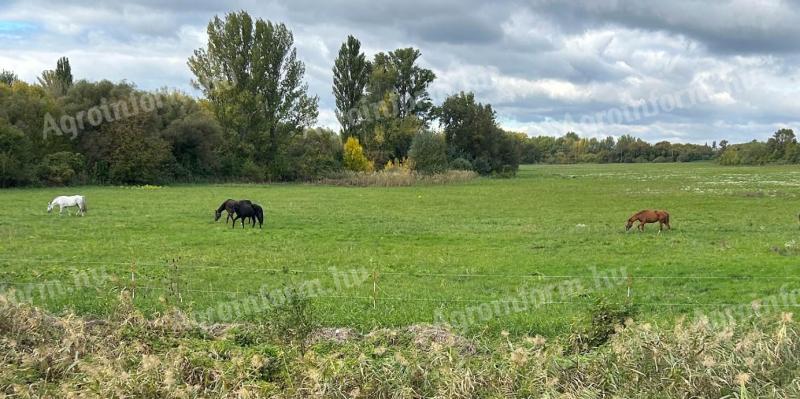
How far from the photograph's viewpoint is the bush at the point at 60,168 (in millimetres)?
47000

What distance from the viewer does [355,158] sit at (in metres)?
69.4

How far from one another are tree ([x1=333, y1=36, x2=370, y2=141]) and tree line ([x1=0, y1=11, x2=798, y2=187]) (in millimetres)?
128

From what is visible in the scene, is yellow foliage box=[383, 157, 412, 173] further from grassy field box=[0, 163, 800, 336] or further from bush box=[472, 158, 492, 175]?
grassy field box=[0, 163, 800, 336]

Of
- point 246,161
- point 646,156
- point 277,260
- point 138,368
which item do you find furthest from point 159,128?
point 646,156

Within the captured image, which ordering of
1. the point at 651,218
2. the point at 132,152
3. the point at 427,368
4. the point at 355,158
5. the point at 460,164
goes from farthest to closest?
the point at 460,164
the point at 355,158
the point at 132,152
the point at 651,218
the point at 427,368

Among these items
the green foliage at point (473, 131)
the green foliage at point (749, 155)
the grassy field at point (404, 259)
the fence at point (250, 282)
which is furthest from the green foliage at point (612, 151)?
the fence at point (250, 282)

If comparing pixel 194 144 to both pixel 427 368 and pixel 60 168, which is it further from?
pixel 427 368

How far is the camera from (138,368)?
6.54m

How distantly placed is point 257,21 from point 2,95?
959 inches

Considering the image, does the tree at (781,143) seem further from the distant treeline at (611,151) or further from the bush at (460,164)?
the bush at (460,164)

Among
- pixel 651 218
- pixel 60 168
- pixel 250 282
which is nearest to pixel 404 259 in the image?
pixel 250 282

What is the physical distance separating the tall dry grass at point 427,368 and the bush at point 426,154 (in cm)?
5912

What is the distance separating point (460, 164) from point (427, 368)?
2790 inches

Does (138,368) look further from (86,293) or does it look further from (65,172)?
(65,172)
